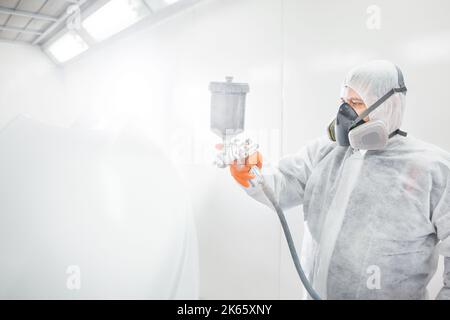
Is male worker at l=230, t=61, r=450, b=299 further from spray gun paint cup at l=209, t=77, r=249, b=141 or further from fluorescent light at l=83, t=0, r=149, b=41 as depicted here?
fluorescent light at l=83, t=0, r=149, b=41

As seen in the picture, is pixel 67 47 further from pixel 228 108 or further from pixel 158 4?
pixel 228 108

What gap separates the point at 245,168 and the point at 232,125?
6.8 inches

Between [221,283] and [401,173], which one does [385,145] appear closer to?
[401,173]

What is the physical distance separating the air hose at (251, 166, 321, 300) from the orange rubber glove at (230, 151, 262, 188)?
0.02 metres

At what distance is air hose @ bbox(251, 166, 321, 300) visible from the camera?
1238 mm

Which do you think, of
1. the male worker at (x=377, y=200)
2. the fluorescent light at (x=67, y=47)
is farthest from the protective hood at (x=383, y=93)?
the fluorescent light at (x=67, y=47)

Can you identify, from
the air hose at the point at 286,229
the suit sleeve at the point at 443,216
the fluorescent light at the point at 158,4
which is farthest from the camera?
the fluorescent light at the point at 158,4

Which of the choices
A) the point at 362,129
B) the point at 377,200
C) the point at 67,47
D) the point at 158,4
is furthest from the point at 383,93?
the point at 67,47

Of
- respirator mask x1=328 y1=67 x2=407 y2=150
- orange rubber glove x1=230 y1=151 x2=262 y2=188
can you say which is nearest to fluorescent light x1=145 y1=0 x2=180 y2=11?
orange rubber glove x1=230 y1=151 x2=262 y2=188

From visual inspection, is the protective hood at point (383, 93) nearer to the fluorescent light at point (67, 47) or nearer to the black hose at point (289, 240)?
the black hose at point (289, 240)

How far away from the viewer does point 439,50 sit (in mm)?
A: 1136

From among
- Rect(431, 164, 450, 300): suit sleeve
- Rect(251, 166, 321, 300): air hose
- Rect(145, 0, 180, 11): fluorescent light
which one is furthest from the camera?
Rect(145, 0, 180, 11): fluorescent light

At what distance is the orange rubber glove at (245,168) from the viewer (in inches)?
49.0

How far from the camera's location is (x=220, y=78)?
137 centimetres
